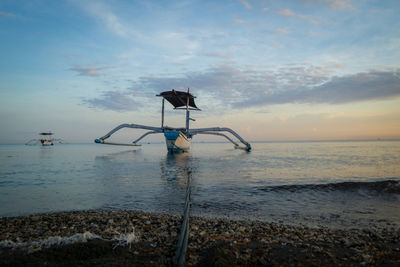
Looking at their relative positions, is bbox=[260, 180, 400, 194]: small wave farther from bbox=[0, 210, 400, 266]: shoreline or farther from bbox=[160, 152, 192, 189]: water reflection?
Result: bbox=[0, 210, 400, 266]: shoreline

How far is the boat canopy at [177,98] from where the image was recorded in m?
54.1

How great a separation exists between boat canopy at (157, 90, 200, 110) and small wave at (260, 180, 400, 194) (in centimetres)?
4198

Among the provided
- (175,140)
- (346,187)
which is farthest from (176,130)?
(346,187)

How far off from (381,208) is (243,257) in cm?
885

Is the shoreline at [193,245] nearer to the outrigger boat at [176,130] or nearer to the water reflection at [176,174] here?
the water reflection at [176,174]

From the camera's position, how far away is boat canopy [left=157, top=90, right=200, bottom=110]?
178 ft

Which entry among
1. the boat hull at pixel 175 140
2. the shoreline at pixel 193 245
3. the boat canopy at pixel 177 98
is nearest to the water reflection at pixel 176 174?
the shoreline at pixel 193 245

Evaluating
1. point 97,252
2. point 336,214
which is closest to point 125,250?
point 97,252

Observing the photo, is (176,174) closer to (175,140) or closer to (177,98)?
(175,140)

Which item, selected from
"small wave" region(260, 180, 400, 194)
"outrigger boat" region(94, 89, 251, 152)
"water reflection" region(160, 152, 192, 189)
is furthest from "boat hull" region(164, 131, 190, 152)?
"small wave" region(260, 180, 400, 194)

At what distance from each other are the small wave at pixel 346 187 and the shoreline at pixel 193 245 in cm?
722

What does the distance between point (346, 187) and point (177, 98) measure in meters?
47.6

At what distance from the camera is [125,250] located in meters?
4.19

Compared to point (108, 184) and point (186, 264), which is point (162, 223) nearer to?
point (186, 264)
